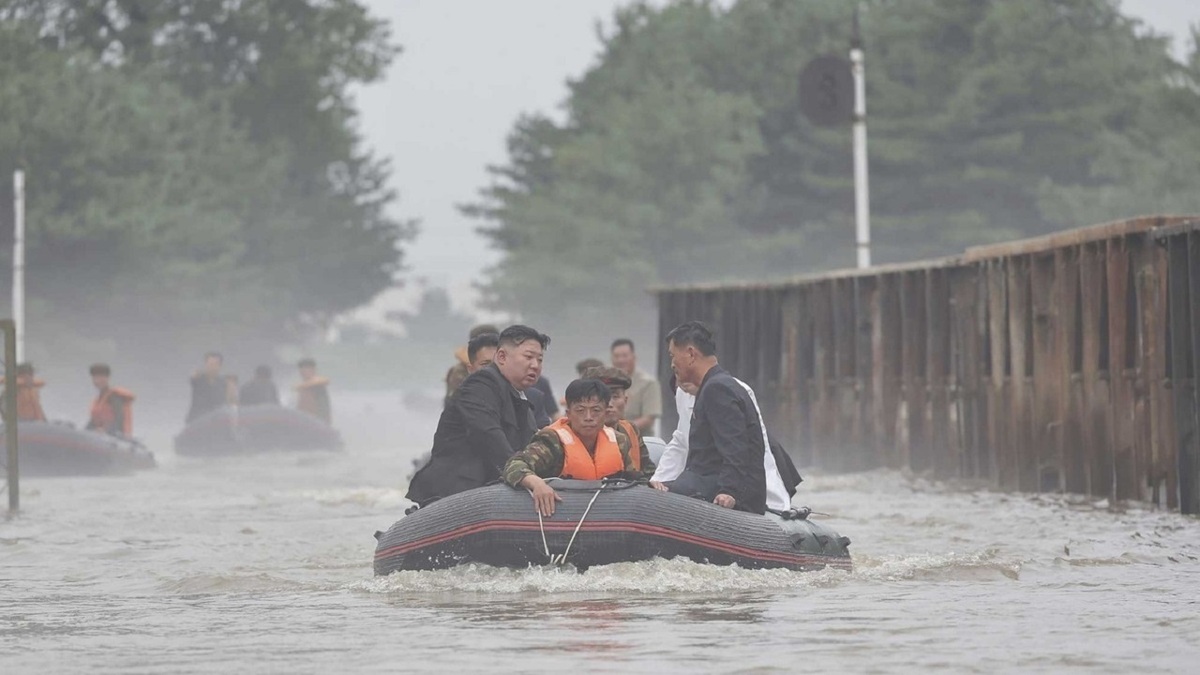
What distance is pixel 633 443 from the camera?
1508 cm

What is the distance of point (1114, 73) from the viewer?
78.6 meters

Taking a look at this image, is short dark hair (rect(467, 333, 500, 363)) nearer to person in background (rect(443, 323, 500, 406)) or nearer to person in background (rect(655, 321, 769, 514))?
person in background (rect(443, 323, 500, 406))

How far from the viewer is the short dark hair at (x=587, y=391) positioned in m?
14.1

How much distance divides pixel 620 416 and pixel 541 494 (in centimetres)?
201

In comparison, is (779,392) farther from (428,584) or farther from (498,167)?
(498,167)

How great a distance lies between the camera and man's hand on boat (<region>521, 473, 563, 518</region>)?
14.2 metres

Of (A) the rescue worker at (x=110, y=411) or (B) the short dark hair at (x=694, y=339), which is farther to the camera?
(A) the rescue worker at (x=110, y=411)

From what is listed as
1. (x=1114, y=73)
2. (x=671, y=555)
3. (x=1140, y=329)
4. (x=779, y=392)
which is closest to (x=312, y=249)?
(x=1114, y=73)

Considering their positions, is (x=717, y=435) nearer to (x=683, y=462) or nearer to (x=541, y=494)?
(x=683, y=462)

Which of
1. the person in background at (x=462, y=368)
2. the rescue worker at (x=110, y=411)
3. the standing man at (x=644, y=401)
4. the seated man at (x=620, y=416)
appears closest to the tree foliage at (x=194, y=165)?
the rescue worker at (x=110, y=411)

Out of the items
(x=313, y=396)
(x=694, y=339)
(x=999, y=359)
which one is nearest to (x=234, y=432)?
(x=313, y=396)

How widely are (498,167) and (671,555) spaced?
313ft

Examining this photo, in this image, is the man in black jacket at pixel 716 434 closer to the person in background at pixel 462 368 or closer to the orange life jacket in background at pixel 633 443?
the orange life jacket in background at pixel 633 443

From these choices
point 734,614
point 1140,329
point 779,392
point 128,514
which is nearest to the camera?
point 734,614
